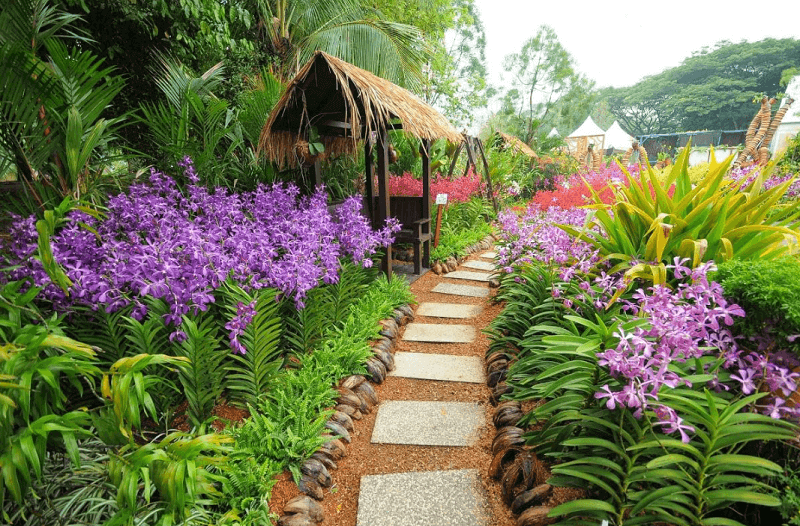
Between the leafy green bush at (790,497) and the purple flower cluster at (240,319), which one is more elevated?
the purple flower cluster at (240,319)

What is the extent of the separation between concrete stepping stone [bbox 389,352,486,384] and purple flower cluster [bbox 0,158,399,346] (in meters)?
0.97

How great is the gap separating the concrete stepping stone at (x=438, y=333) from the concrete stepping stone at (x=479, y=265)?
2.03 meters

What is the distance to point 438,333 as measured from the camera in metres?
3.80

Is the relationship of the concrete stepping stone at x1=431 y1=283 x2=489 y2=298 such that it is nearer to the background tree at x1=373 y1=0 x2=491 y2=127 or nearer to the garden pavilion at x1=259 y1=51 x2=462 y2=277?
the garden pavilion at x1=259 y1=51 x2=462 y2=277

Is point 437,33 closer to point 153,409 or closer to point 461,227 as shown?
point 461,227

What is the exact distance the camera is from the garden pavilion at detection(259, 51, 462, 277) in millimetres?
3680

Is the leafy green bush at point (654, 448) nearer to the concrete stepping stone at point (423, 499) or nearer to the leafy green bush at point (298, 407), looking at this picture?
the concrete stepping stone at point (423, 499)

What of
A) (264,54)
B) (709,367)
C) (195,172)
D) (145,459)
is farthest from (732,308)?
(264,54)

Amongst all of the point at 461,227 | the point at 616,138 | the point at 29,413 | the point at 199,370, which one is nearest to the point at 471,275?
the point at 461,227

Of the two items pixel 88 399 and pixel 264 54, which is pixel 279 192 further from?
pixel 264 54

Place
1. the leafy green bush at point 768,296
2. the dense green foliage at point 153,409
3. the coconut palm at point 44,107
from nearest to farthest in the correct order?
the dense green foliage at point 153,409
the leafy green bush at point 768,296
the coconut palm at point 44,107

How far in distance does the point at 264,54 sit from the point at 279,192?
16.6ft

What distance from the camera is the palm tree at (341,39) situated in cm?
702

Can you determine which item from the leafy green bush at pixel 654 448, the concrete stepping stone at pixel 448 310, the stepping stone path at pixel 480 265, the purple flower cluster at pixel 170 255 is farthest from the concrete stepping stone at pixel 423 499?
the stepping stone path at pixel 480 265
